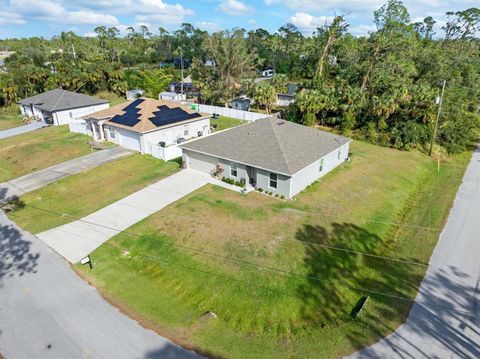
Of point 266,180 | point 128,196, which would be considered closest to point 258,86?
point 266,180

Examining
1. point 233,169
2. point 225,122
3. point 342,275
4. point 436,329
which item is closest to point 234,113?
point 225,122

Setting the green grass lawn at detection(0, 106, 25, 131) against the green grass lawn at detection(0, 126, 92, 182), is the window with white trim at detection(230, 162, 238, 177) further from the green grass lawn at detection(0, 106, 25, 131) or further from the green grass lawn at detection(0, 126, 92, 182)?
the green grass lawn at detection(0, 106, 25, 131)

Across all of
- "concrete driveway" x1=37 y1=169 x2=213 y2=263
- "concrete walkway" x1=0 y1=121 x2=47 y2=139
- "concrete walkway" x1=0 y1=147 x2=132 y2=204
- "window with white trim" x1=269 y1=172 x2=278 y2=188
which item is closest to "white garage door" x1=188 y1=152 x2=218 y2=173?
"concrete driveway" x1=37 y1=169 x2=213 y2=263

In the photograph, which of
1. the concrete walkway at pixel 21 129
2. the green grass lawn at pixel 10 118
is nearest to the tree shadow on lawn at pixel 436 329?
the concrete walkway at pixel 21 129

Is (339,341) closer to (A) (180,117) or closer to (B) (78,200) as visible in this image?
(B) (78,200)

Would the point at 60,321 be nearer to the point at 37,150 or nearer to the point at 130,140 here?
the point at 130,140

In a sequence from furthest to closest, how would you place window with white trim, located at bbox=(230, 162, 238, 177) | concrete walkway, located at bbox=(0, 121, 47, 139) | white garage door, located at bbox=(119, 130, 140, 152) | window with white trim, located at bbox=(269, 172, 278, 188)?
concrete walkway, located at bbox=(0, 121, 47, 139) → white garage door, located at bbox=(119, 130, 140, 152) → window with white trim, located at bbox=(230, 162, 238, 177) → window with white trim, located at bbox=(269, 172, 278, 188)
